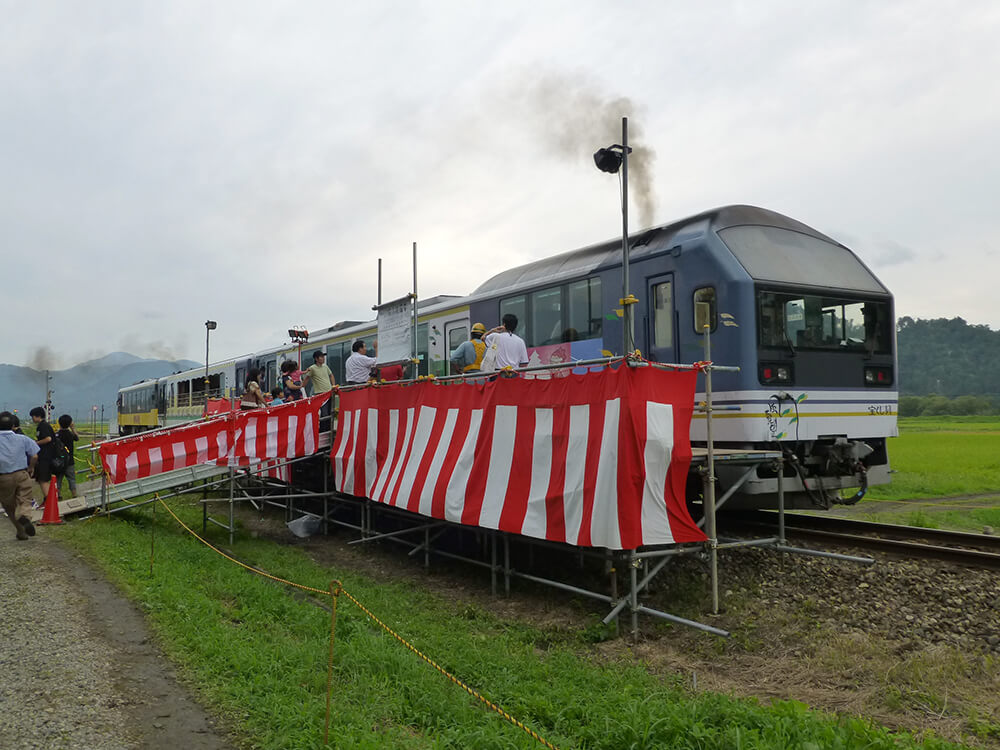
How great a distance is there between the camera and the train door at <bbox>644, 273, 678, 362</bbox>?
9.94 m

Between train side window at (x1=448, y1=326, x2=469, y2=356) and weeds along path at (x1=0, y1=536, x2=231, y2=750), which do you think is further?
train side window at (x1=448, y1=326, x2=469, y2=356)

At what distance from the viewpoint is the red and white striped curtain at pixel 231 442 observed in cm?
1252

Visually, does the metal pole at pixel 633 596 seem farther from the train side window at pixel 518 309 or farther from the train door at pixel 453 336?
the train door at pixel 453 336

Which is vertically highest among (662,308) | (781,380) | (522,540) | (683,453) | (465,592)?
(662,308)

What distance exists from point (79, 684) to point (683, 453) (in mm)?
5288

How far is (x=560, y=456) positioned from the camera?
754 cm

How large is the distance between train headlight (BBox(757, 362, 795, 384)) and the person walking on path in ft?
34.5

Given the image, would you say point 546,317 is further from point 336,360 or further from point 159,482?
point 336,360

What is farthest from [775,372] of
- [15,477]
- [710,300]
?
[15,477]

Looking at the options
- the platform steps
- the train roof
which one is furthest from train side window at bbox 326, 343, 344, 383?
the train roof

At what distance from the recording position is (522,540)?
27.2ft

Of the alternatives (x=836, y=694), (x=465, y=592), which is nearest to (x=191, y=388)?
(x=465, y=592)

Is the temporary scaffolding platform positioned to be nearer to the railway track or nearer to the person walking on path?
the railway track

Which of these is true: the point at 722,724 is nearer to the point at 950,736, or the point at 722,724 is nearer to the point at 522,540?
the point at 950,736
